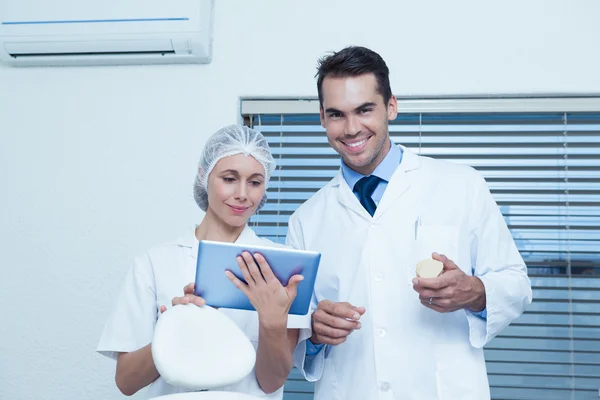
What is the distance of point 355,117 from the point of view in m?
1.61

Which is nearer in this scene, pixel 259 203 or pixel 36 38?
pixel 259 203

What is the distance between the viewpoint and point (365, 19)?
7.38ft

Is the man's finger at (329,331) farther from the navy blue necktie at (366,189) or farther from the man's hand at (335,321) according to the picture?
the navy blue necktie at (366,189)

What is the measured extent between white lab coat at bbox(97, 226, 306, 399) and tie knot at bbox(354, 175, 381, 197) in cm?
36

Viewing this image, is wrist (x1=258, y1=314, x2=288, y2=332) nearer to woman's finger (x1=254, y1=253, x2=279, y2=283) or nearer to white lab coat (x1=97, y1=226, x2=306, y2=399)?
woman's finger (x1=254, y1=253, x2=279, y2=283)

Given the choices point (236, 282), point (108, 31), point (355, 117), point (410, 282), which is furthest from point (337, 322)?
point (108, 31)

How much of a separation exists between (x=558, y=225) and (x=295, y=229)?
3.44 ft

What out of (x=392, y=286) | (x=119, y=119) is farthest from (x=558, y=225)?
(x=119, y=119)

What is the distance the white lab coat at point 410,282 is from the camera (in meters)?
1.53

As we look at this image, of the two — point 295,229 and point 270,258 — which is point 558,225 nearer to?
point 295,229

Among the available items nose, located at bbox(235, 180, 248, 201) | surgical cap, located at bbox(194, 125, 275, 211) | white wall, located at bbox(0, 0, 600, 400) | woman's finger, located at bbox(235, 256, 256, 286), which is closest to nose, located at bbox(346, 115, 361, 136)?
surgical cap, located at bbox(194, 125, 275, 211)

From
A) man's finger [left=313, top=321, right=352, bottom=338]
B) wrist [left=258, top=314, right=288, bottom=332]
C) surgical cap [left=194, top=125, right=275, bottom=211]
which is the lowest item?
man's finger [left=313, top=321, right=352, bottom=338]

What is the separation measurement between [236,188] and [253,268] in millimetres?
337

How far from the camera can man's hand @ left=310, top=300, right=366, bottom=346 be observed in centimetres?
144
